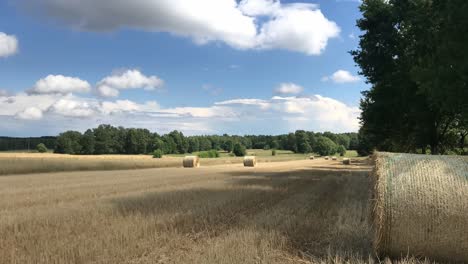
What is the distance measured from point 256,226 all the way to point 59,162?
31.5 meters

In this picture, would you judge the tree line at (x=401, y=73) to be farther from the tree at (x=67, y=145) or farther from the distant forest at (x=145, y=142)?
the distant forest at (x=145, y=142)

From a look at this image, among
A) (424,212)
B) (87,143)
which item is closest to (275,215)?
(424,212)

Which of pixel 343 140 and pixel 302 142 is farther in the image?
pixel 343 140

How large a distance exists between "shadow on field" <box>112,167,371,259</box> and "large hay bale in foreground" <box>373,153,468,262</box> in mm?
647

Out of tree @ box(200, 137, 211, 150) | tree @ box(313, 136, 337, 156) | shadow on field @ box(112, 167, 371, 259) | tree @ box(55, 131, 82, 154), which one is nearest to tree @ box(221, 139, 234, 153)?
tree @ box(200, 137, 211, 150)

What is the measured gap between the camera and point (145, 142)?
123125 millimetres

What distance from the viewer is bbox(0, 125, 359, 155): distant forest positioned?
11406 centimetres

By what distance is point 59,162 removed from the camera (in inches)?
1468

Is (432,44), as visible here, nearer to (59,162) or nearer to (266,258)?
(266,258)

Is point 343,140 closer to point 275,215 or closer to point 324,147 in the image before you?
point 324,147

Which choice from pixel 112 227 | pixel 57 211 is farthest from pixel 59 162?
pixel 112 227

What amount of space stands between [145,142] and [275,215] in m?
115

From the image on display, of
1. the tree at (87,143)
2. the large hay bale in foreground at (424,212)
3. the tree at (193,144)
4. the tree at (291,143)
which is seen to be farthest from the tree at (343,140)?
the large hay bale in foreground at (424,212)

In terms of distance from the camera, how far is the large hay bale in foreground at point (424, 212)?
6.79 metres
